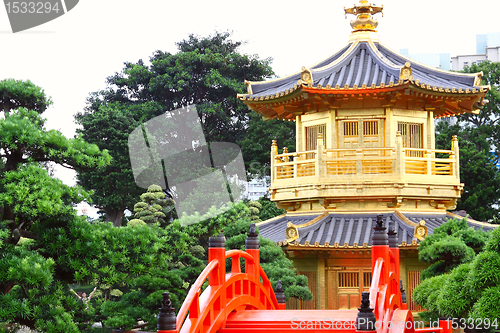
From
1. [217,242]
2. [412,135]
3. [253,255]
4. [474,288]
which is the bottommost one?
[474,288]

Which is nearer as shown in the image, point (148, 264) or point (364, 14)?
point (148, 264)

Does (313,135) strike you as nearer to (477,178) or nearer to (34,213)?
(34,213)

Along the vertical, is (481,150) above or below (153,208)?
above

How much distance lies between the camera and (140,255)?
9.77 metres

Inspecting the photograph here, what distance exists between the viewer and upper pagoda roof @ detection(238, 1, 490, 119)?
523 inches

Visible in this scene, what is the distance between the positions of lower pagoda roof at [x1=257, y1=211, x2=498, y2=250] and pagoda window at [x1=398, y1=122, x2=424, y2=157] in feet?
4.42

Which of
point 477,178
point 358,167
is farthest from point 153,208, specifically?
point 477,178

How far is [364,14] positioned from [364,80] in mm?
2386

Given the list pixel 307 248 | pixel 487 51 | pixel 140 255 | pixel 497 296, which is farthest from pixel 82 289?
pixel 487 51

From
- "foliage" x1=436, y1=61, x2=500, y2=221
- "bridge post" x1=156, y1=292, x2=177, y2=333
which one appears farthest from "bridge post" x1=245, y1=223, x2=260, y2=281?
"foliage" x1=436, y1=61, x2=500, y2=221

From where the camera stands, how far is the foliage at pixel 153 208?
66.7 ft

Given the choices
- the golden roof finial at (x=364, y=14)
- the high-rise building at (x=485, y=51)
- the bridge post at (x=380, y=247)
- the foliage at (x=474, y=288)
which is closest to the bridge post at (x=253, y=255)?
the bridge post at (x=380, y=247)

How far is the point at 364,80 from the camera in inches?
541

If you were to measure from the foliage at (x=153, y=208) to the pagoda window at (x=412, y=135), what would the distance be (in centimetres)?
889
